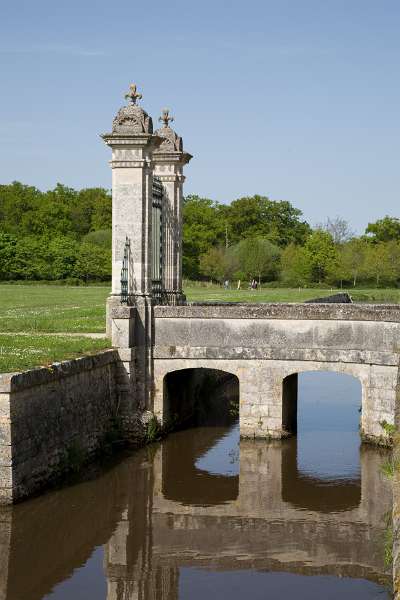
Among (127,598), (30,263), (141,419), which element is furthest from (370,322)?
(30,263)

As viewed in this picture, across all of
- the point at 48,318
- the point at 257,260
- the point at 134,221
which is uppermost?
the point at 134,221

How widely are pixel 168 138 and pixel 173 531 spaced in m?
10.3

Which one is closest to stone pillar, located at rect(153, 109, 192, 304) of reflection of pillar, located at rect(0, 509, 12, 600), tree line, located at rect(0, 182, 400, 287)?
reflection of pillar, located at rect(0, 509, 12, 600)

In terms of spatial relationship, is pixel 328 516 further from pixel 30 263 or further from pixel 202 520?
pixel 30 263

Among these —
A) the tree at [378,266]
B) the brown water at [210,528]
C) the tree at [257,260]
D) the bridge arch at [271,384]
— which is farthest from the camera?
the tree at [257,260]

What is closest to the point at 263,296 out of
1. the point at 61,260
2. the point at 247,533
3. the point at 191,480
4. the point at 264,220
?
the point at 61,260

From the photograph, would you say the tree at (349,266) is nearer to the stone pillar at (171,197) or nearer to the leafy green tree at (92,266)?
the leafy green tree at (92,266)

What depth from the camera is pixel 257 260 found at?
72125mm

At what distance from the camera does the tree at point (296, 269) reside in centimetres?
6888

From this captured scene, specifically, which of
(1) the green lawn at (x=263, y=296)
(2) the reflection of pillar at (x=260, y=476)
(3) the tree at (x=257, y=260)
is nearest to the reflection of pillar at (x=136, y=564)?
(2) the reflection of pillar at (x=260, y=476)

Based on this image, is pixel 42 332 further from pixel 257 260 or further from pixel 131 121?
pixel 257 260

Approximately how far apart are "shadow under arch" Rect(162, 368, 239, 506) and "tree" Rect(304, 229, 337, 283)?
43.1 metres

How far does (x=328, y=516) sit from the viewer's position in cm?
1348

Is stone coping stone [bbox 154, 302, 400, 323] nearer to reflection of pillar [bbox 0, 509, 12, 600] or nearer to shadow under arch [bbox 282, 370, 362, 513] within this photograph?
shadow under arch [bbox 282, 370, 362, 513]
